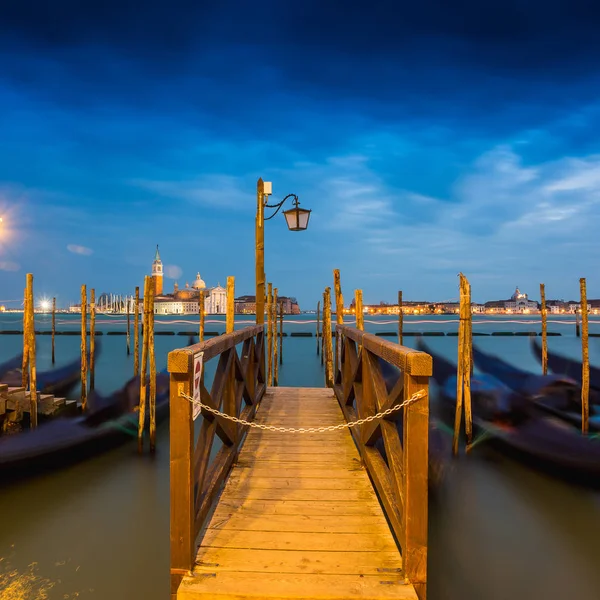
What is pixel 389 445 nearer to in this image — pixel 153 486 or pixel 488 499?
pixel 488 499

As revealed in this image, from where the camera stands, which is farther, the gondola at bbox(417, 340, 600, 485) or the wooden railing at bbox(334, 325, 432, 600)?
the gondola at bbox(417, 340, 600, 485)

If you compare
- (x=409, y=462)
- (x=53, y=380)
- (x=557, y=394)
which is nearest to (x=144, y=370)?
(x=409, y=462)

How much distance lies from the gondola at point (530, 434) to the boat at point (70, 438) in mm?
6797

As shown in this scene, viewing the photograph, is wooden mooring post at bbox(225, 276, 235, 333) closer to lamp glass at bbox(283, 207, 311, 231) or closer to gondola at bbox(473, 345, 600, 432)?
lamp glass at bbox(283, 207, 311, 231)

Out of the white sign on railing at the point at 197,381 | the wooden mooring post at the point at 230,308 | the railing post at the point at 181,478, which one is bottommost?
the railing post at the point at 181,478

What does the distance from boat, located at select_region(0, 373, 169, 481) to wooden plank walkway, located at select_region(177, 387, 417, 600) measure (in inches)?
162

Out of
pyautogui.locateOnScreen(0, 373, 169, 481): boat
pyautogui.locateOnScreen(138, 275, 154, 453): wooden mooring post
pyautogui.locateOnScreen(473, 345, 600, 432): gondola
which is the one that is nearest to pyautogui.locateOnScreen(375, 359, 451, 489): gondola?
pyautogui.locateOnScreen(473, 345, 600, 432): gondola

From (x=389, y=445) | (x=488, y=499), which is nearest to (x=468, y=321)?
(x=488, y=499)

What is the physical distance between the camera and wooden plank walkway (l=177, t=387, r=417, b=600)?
83.8 inches

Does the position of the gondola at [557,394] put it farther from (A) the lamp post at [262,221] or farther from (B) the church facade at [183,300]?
(B) the church facade at [183,300]

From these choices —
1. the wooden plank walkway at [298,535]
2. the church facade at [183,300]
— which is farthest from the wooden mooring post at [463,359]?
the church facade at [183,300]

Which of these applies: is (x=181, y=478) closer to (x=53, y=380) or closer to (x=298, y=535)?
(x=298, y=535)

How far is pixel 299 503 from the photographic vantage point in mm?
3062

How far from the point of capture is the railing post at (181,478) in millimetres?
2193
